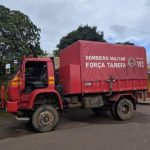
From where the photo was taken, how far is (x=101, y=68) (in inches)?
537

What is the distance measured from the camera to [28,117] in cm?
1245

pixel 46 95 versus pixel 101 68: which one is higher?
pixel 101 68

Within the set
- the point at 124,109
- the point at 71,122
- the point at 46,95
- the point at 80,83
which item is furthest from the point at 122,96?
the point at 46,95

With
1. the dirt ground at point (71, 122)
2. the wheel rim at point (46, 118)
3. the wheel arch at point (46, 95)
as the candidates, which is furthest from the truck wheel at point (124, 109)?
the wheel rim at point (46, 118)

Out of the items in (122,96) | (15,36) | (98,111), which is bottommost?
(98,111)

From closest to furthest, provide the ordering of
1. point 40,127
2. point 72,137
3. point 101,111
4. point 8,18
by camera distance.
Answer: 1. point 72,137
2. point 40,127
3. point 101,111
4. point 8,18

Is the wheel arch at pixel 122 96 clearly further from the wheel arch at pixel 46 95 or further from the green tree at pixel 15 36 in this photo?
the green tree at pixel 15 36

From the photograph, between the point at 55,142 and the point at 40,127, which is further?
the point at 40,127

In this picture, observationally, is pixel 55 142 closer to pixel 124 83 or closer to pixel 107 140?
pixel 107 140

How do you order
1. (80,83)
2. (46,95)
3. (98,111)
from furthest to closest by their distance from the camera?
(98,111) → (80,83) → (46,95)

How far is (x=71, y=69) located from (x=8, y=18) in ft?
23.0

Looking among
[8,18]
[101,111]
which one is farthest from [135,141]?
[8,18]

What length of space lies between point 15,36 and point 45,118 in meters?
7.70

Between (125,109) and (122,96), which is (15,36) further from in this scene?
(125,109)
